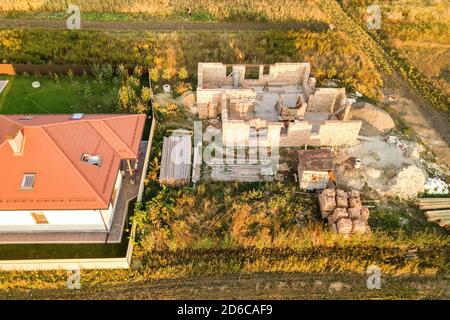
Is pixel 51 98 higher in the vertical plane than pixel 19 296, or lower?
higher

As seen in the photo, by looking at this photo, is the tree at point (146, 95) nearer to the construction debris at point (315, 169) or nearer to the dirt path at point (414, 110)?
the construction debris at point (315, 169)

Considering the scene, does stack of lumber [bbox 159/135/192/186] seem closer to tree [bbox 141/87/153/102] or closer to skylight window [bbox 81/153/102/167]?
skylight window [bbox 81/153/102/167]

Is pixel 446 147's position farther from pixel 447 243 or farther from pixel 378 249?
pixel 378 249

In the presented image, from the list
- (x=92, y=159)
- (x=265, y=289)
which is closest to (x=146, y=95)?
(x=92, y=159)

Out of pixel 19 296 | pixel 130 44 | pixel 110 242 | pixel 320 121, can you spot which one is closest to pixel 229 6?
pixel 130 44

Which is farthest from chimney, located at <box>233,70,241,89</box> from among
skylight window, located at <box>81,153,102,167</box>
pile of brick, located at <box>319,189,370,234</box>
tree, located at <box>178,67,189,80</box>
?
skylight window, located at <box>81,153,102,167</box>

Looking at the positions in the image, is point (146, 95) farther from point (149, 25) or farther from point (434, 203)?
point (434, 203)
